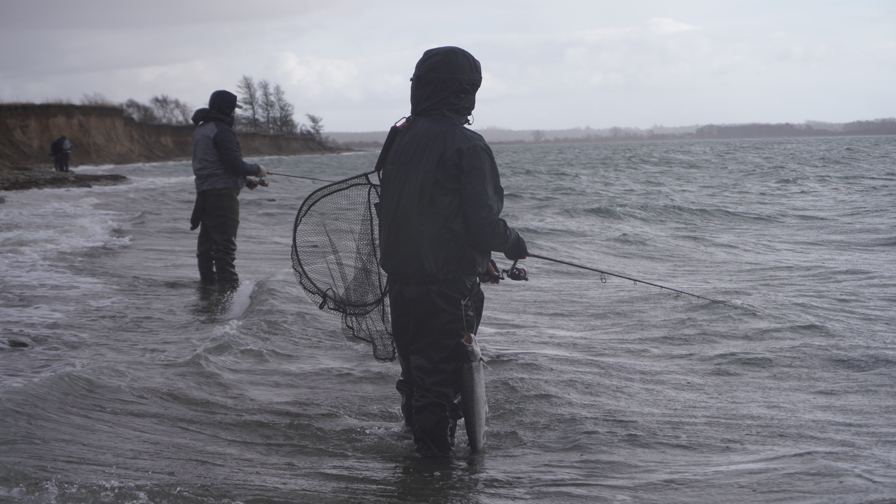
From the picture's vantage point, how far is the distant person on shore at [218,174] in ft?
25.2

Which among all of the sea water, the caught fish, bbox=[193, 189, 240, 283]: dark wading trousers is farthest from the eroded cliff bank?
the caught fish

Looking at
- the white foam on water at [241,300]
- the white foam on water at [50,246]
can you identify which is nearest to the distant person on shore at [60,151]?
the white foam on water at [50,246]

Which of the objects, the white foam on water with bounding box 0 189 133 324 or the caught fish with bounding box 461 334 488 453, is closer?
the caught fish with bounding box 461 334 488 453

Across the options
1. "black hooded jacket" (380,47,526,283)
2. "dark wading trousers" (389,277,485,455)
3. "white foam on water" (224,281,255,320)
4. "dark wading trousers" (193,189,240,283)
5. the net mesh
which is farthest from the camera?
"dark wading trousers" (193,189,240,283)

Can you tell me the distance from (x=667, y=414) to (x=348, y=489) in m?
2.33

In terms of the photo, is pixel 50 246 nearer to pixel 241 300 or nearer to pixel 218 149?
pixel 241 300

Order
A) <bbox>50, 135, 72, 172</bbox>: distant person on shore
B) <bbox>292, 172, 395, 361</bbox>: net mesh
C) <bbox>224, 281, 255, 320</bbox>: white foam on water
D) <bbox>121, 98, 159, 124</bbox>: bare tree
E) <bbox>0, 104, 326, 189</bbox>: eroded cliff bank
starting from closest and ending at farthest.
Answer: <bbox>292, 172, 395, 361</bbox>: net mesh < <bbox>224, 281, 255, 320</bbox>: white foam on water < <bbox>50, 135, 72, 172</bbox>: distant person on shore < <bbox>0, 104, 326, 189</bbox>: eroded cliff bank < <bbox>121, 98, 159, 124</bbox>: bare tree

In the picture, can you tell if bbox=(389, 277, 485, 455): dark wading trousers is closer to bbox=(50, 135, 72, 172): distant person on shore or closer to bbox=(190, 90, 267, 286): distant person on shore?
bbox=(190, 90, 267, 286): distant person on shore

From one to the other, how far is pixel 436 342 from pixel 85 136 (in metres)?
56.4

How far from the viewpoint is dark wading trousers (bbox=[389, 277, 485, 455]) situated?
379cm

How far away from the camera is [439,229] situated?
372cm

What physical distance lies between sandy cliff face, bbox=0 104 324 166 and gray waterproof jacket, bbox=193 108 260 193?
31.3 metres

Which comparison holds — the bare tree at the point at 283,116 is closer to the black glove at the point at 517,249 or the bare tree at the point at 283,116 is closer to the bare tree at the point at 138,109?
the bare tree at the point at 138,109

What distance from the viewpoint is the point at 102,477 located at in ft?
11.3
